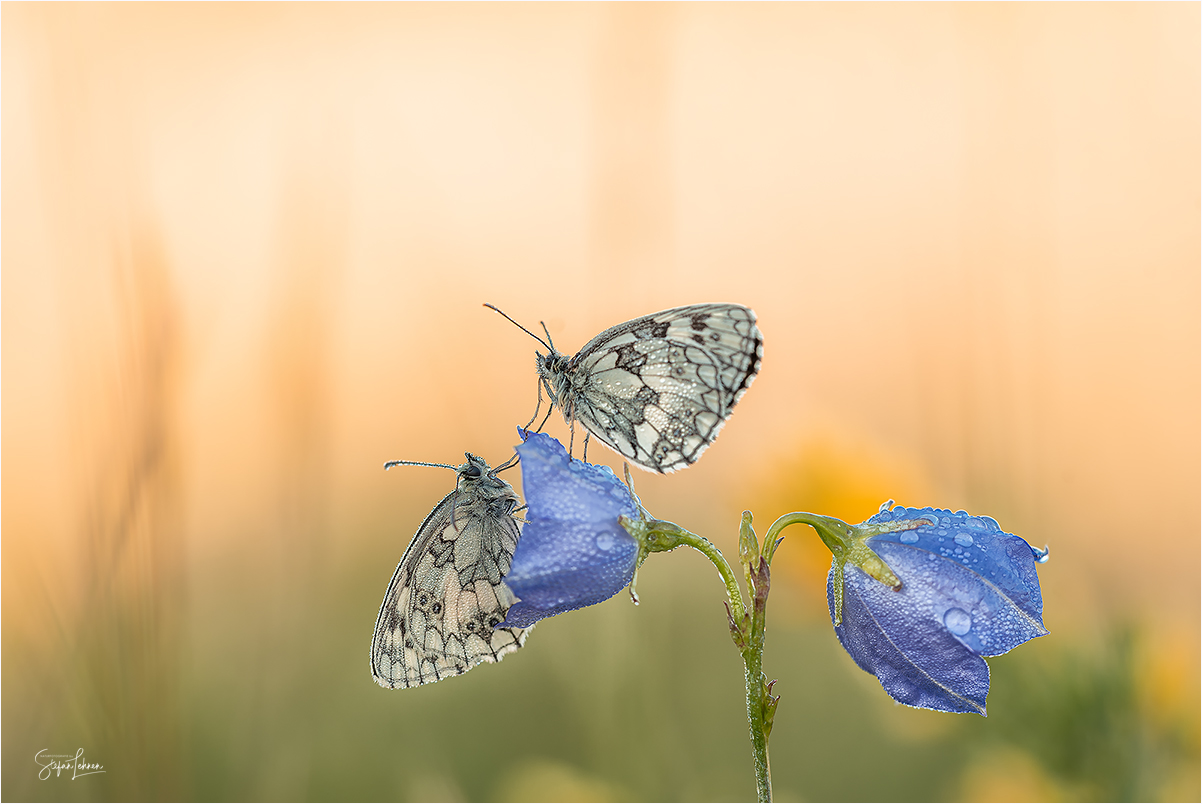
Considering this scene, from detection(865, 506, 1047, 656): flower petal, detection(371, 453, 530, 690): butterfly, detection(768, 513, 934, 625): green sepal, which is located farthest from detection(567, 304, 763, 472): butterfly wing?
detection(865, 506, 1047, 656): flower petal

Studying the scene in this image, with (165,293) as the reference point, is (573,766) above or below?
below

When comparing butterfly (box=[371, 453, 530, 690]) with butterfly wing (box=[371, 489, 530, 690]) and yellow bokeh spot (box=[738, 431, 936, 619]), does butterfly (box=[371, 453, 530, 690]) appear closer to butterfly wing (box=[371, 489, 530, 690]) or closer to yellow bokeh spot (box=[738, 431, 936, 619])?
butterfly wing (box=[371, 489, 530, 690])

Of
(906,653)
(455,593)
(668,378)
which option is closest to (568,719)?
(455,593)

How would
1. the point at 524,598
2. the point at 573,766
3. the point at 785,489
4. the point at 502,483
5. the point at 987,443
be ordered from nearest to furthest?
the point at 524,598, the point at 502,483, the point at 573,766, the point at 987,443, the point at 785,489

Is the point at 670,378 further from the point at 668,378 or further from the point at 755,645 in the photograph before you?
the point at 755,645

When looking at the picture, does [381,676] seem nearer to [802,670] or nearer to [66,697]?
[66,697]

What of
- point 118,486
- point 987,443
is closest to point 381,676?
point 118,486
